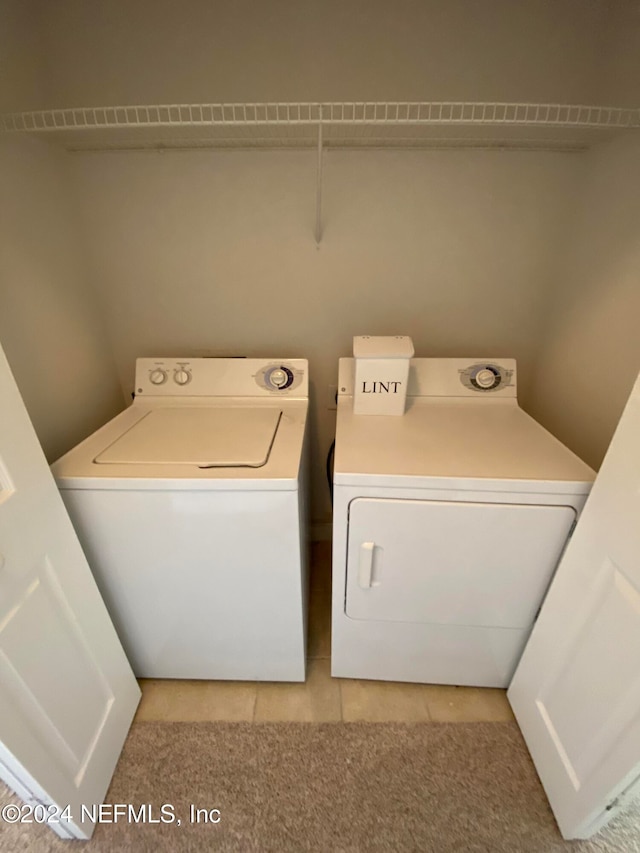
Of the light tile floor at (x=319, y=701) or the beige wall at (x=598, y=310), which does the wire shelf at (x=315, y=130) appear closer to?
the beige wall at (x=598, y=310)

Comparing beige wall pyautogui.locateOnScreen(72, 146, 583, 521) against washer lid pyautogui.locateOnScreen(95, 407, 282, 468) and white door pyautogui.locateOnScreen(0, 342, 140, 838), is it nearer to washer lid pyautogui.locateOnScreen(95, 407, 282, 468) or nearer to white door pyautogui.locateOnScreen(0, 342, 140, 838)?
washer lid pyautogui.locateOnScreen(95, 407, 282, 468)

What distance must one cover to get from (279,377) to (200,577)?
0.82m

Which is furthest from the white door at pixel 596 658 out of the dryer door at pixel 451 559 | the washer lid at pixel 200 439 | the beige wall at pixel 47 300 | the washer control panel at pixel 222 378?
the beige wall at pixel 47 300

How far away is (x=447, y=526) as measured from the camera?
1113mm

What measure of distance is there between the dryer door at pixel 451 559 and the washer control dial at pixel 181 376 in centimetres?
93

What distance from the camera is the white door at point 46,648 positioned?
0.85 m

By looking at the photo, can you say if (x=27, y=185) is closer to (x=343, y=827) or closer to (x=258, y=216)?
(x=258, y=216)

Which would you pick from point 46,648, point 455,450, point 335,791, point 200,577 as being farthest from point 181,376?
point 335,791

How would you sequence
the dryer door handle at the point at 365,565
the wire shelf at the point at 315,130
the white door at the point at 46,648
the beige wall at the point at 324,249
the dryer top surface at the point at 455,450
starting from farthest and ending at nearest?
the beige wall at the point at 324,249
the wire shelf at the point at 315,130
the dryer door handle at the point at 365,565
the dryer top surface at the point at 455,450
the white door at the point at 46,648

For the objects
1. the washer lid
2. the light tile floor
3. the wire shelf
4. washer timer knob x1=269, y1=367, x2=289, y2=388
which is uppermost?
the wire shelf

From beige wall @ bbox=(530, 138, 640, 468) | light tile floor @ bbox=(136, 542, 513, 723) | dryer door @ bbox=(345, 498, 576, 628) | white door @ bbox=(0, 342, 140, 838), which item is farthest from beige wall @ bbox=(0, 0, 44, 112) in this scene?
light tile floor @ bbox=(136, 542, 513, 723)

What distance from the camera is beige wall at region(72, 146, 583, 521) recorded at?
56.9 inches

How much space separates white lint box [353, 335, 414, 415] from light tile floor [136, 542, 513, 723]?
3.63 ft

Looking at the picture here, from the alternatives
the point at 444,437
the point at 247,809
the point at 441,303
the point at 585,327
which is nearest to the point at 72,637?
the point at 247,809
